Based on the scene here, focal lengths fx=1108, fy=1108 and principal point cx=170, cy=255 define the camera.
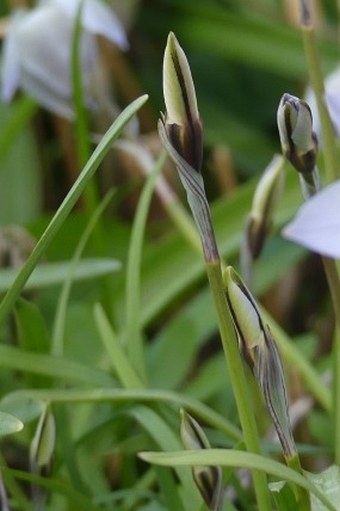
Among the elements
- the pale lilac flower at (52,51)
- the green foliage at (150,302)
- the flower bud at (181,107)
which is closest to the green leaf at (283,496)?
the green foliage at (150,302)

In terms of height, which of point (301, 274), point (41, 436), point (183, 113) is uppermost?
point (183, 113)

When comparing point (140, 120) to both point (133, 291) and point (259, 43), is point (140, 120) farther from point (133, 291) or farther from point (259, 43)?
point (133, 291)

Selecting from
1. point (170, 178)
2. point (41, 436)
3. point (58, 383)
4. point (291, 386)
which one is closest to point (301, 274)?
point (170, 178)

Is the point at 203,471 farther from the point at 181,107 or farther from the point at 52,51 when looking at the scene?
the point at 52,51

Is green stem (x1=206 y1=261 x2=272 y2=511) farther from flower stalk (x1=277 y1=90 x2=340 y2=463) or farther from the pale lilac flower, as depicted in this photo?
the pale lilac flower

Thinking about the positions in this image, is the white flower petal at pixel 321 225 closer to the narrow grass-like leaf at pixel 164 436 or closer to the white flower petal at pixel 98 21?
the narrow grass-like leaf at pixel 164 436

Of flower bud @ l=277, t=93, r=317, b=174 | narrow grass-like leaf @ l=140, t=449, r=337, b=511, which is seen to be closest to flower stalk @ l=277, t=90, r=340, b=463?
flower bud @ l=277, t=93, r=317, b=174
